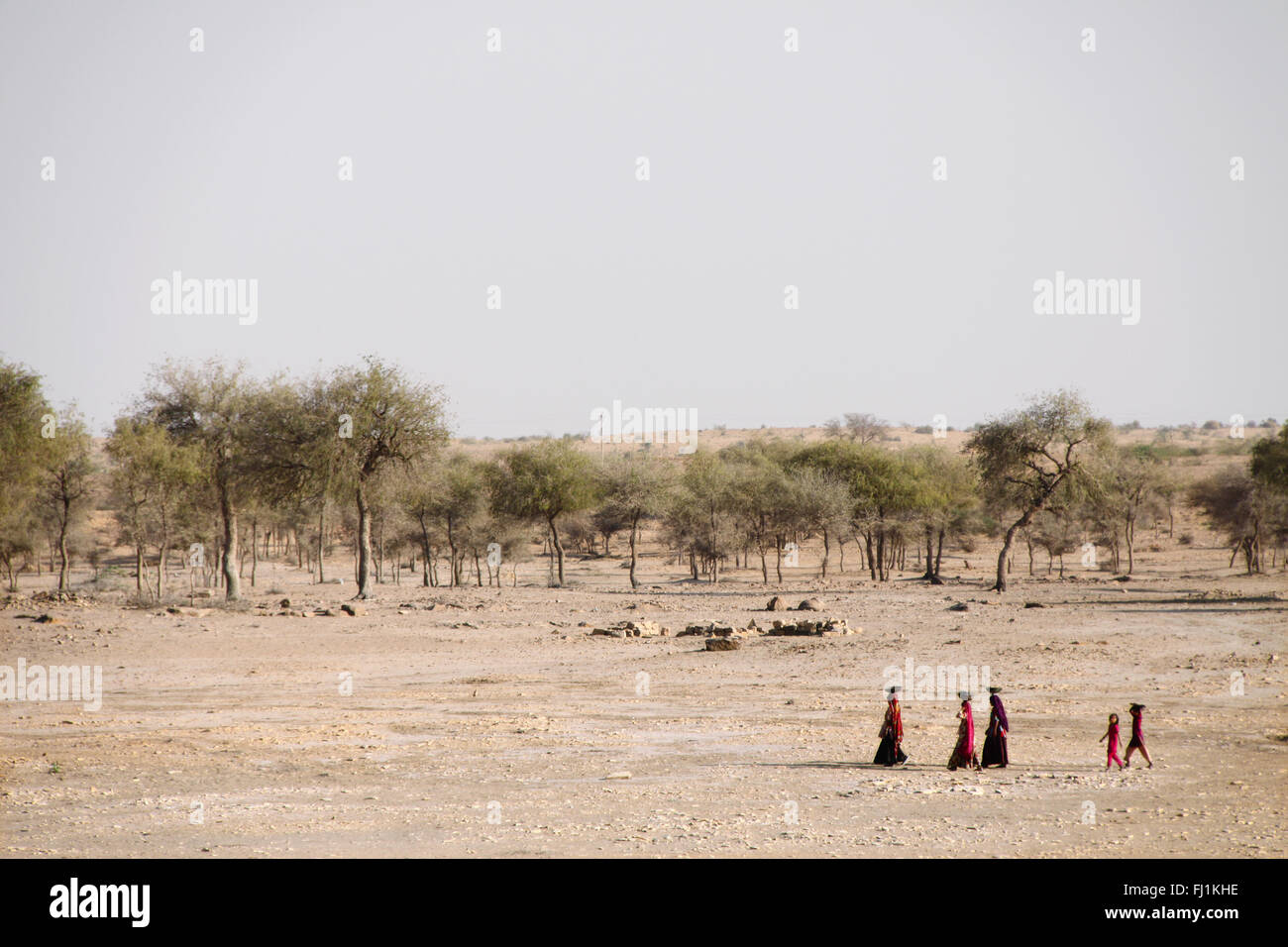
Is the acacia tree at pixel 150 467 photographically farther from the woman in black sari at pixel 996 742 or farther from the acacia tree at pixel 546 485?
the woman in black sari at pixel 996 742

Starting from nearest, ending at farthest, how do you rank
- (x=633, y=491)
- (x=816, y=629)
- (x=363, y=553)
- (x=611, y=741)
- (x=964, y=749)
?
(x=964, y=749), (x=611, y=741), (x=816, y=629), (x=363, y=553), (x=633, y=491)

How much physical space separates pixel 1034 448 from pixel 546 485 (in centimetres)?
2625

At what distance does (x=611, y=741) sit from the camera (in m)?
18.7

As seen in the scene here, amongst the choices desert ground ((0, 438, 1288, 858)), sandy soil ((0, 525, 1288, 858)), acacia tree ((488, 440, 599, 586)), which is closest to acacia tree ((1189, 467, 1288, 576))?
desert ground ((0, 438, 1288, 858))

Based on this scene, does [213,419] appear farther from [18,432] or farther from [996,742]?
[996,742]

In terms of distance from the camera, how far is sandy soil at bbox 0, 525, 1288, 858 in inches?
495

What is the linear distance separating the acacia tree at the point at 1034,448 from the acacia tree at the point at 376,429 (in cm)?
2769

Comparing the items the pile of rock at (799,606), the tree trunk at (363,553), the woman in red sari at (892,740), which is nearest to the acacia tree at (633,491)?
the pile of rock at (799,606)

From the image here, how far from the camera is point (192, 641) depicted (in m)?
32.1

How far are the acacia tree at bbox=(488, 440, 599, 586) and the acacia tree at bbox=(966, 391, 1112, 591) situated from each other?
71.0 feet

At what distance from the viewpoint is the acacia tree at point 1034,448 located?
51.1 metres

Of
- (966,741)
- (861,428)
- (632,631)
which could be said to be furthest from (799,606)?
(861,428)

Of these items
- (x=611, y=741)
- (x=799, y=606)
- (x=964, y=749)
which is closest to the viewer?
(x=964, y=749)
